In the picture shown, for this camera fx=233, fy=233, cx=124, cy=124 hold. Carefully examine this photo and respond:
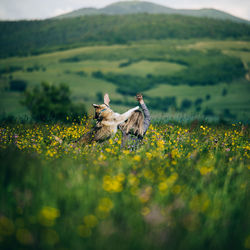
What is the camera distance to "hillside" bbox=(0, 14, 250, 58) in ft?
349

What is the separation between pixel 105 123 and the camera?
5.14 metres

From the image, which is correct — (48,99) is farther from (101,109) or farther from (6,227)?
(6,227)

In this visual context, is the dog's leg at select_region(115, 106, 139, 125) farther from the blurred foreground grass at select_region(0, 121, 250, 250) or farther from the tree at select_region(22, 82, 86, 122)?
the tree at select_region(22, 82, 86, 122)

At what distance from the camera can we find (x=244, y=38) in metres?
101

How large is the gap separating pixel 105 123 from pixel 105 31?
124m

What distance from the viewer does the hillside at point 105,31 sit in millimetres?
106375

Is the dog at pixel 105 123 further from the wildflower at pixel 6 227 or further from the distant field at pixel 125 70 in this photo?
the distant field at pixel 125 70

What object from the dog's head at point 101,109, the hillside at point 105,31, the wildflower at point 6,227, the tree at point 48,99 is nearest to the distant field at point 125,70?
the hillside at point 105,31

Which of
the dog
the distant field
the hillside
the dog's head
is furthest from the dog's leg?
the hillside

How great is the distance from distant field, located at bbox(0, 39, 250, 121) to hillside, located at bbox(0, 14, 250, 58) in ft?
29.0

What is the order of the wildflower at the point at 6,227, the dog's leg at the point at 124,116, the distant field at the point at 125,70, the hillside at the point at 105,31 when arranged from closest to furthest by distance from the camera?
the wildflower at the point at 6,227
the dog's leg at the point at 124,116
the distant field at the point at 125,70
the hillside at the point at 105,31

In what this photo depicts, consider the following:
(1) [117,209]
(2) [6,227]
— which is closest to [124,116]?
(1) [117,209]

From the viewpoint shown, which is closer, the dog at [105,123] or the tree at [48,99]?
the dog at [105,123]

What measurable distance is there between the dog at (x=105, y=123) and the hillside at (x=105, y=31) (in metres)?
103
